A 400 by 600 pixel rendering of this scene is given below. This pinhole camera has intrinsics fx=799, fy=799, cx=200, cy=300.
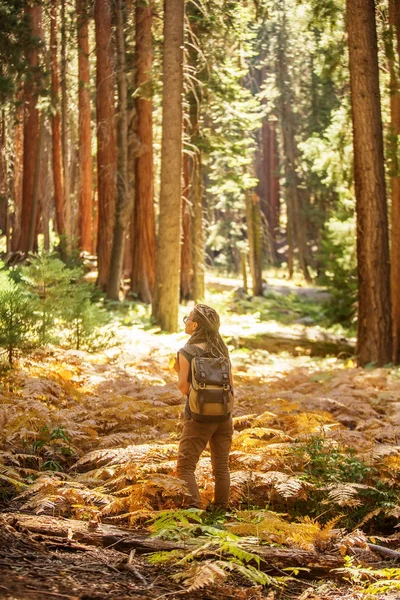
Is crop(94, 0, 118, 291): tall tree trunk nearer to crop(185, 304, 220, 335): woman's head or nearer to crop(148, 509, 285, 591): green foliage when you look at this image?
crop(185, 304, 220, 335): woman's head

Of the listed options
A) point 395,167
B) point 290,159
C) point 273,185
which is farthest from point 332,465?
point 273,185

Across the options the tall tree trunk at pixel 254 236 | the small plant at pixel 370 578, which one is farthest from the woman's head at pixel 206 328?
the tall tree trunk at pixel 254 236

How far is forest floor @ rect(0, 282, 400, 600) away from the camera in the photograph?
4426 millimetres

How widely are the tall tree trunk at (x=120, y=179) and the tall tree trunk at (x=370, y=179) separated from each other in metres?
6.65

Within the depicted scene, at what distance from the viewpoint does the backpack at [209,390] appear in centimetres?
573

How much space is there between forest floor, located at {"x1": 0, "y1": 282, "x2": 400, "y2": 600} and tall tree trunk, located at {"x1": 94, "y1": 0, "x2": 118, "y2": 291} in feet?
36.8

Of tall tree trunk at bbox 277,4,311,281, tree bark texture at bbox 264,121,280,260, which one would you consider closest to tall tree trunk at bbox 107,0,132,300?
tall tree trunk at bbox 277,4,311,281

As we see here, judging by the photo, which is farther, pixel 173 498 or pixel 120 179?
pixel 120 179

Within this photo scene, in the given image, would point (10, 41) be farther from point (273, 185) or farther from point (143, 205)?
point (273, 185)

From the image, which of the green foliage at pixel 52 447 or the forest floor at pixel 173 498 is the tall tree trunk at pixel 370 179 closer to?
the forest floor at pixel 173 498

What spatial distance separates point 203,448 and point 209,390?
0.48 meters

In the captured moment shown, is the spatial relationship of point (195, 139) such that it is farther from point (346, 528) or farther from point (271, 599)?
point (271, 599)

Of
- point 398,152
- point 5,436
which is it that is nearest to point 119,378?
point 5,436

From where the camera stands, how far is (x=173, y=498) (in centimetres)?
607
